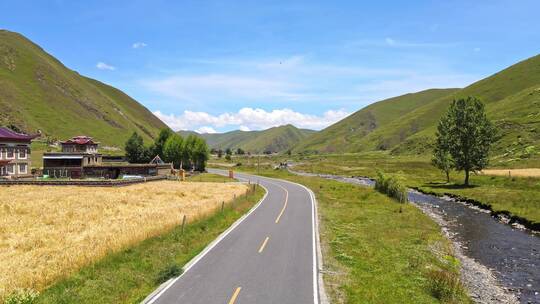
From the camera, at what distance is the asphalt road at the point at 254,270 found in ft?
51.9

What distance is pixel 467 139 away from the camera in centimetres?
6975

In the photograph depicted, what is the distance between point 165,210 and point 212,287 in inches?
895

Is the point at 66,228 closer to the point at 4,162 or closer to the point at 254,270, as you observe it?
the point at 254,270

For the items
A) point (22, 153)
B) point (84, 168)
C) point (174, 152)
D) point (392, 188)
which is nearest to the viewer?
point (392, 188)

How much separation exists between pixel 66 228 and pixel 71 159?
6915 cm

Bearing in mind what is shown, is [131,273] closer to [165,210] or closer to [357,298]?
[357,298]

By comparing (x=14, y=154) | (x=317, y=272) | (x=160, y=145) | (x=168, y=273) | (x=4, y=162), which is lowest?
(x=317, y=272)

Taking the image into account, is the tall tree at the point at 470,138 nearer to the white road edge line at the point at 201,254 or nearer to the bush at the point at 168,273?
the white road edge line at the point at 201,254

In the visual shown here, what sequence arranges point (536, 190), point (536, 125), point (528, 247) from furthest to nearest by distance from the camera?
point (536, 125) → point (536, 190) → point (528, 247)

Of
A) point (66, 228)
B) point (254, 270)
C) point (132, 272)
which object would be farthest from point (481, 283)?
point (66, 228)

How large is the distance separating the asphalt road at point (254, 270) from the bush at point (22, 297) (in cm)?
414

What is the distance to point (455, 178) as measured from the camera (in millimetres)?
79812

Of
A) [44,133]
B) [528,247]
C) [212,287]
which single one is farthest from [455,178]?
[44,133]

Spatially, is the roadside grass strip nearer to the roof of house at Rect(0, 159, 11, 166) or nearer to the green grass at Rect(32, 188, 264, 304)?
the green grass at Rect(32, 188, 264, 304)
